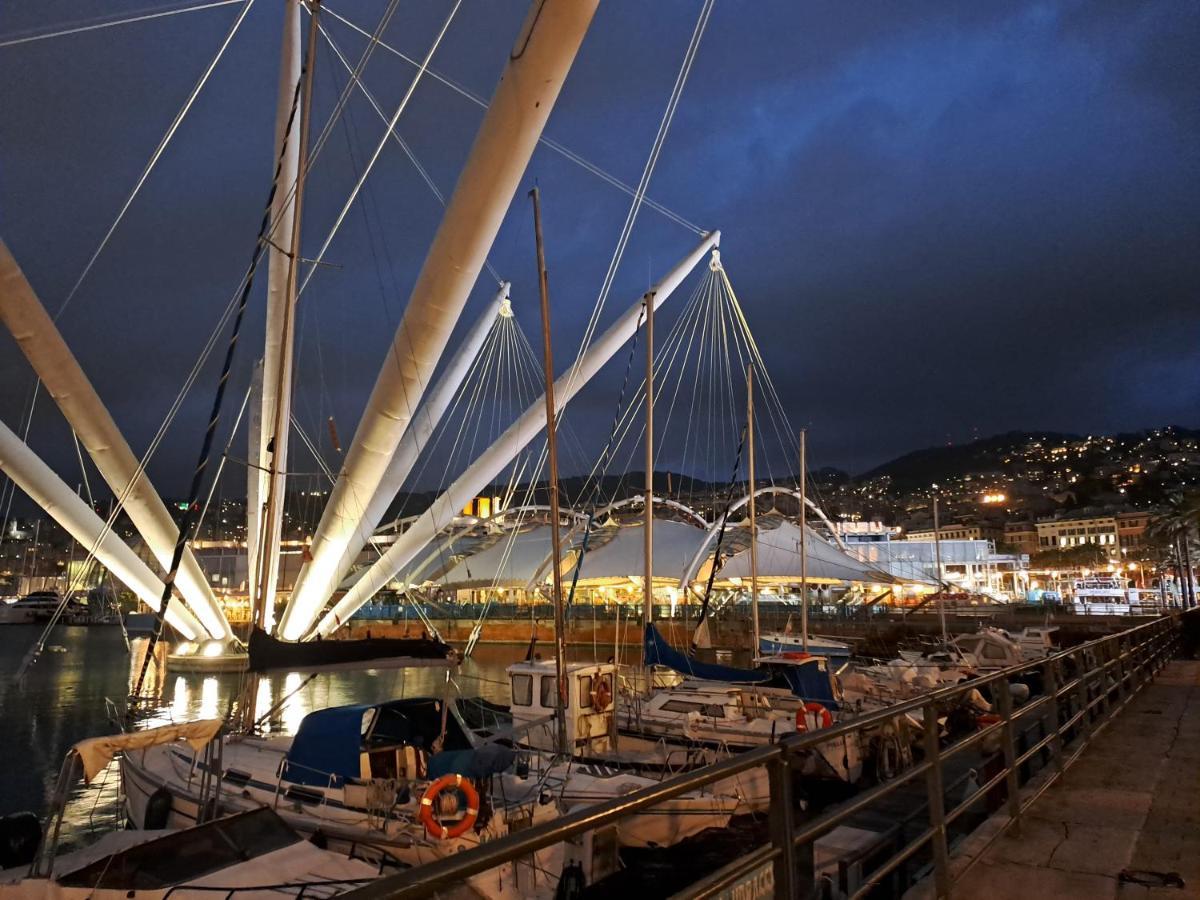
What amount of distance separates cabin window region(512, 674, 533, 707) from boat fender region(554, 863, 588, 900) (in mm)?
6426

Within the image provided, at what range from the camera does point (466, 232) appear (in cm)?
1198

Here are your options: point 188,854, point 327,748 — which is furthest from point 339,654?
point 188,854

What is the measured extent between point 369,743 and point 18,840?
4.10 meters

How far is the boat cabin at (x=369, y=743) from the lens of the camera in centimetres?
1054

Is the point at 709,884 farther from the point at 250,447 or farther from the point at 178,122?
the point at 250,447

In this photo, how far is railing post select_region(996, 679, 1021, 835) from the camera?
490 cm

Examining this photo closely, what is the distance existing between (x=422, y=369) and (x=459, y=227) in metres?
3.72

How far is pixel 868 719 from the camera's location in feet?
10.2

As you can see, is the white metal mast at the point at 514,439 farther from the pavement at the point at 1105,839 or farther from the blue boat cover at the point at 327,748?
the pavement at the point at 1105,839

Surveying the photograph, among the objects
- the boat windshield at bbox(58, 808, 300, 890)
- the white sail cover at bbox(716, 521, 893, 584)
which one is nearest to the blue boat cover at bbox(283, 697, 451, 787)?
the boat windshield at bbox(58, 808, 300, 890)

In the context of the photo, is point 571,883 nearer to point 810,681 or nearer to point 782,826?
point 782,826

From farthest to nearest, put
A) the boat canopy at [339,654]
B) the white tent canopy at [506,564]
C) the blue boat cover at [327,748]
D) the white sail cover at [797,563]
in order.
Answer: the white tent canopy at [506,564], the white sail cover at [797,563], the boat canopy at [339,654], the blue boat cover at [327,748]

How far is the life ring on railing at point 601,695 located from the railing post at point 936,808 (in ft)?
35.9

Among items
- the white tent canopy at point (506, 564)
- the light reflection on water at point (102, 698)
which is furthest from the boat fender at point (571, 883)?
the white tent canopy at point (506, 564)
